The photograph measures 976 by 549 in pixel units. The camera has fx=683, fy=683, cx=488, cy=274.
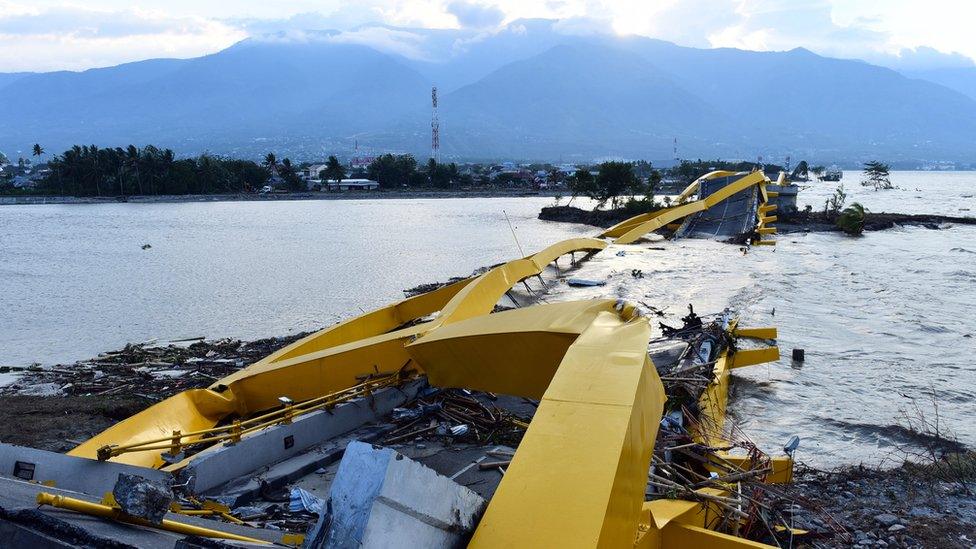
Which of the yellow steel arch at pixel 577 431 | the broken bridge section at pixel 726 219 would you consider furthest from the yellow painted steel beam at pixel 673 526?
the broken bridge section at pixel 726 219

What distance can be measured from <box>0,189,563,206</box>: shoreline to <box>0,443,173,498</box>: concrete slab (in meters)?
85.4

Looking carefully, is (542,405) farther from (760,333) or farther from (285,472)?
(760,333)

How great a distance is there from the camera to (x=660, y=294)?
2012cm

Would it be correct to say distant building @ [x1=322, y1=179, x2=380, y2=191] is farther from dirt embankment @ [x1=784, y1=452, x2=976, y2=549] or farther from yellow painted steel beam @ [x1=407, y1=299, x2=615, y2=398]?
dirt embankment @ [x1=784, y1=452, x2=976, y2=549]

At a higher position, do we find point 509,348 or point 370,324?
point 509,348

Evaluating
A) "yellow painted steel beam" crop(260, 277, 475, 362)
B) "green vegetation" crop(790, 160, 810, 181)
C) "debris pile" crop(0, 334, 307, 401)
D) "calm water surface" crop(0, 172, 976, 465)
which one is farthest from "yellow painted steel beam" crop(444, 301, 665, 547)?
"green vegetation" crop(790, 160, 810, 181)

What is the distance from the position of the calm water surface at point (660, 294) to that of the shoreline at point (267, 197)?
1522 inches

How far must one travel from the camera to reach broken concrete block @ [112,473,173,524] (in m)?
2.80

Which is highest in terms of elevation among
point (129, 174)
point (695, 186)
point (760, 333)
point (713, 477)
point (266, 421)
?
point (129, 174)

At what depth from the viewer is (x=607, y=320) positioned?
600 cm

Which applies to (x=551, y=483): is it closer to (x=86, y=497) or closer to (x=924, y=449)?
(x=86, y=497)

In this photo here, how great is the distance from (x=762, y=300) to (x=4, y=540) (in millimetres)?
19731

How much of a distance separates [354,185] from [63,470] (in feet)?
327

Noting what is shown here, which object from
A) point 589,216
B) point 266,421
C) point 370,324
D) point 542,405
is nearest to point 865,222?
point 589,216
